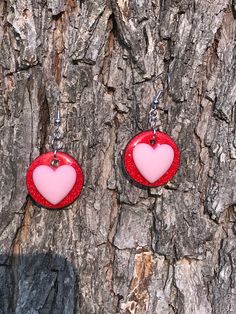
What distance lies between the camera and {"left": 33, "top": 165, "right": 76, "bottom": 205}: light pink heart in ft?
4.53

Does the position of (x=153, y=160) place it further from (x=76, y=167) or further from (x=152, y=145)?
(x=76, y=167)

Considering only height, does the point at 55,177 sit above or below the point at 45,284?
above

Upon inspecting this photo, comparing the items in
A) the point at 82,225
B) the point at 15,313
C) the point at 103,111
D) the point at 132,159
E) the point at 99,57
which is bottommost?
the point at 15,313

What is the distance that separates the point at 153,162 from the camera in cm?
140

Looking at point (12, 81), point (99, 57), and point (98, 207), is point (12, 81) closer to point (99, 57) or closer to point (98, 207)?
point (99, 57)

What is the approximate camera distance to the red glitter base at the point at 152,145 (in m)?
1.37

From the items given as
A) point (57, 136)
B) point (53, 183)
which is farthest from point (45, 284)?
point (57, 136)

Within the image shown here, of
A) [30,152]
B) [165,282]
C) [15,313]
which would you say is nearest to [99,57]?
[30,152]

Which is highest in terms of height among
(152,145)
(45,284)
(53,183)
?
(152,145)

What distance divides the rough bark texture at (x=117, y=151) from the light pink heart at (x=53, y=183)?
0.04m

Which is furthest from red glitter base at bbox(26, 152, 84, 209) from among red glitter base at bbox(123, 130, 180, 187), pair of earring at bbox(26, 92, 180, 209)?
red glitter base at bbox(123, 130, 180, 187)

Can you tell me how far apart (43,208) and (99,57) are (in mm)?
426

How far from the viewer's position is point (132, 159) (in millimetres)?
1378

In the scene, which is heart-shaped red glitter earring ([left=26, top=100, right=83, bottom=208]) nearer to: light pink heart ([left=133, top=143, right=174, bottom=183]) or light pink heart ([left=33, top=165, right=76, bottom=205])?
light pink heart ([left=33, top=165, right=76, bottom=205])
